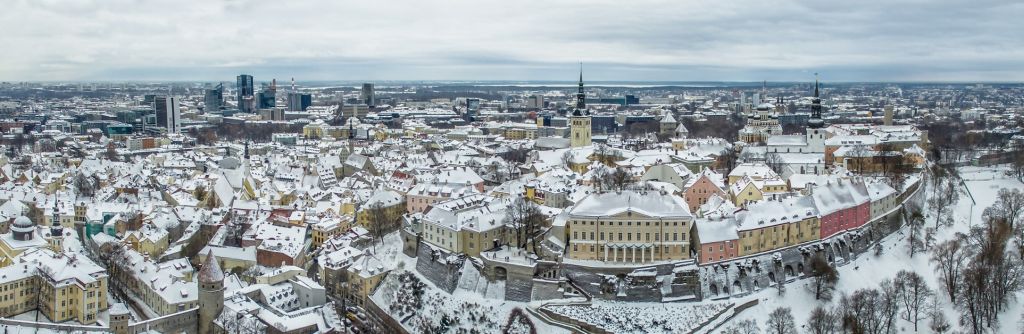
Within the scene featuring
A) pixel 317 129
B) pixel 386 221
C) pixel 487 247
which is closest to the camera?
pixel 487 247

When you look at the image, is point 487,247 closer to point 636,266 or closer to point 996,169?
point 636,266

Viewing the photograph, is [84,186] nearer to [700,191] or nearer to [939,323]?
[700,191]

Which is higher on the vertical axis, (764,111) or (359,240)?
(764,111)

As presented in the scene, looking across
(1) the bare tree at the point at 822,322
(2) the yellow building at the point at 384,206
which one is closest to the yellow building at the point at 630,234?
(1) the bare tree at the point at 822,322

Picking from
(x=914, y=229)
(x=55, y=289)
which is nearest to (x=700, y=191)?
(x=914, y=229)

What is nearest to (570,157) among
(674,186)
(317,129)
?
(674,186)

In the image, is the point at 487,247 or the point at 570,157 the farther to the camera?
the point at 570,157
